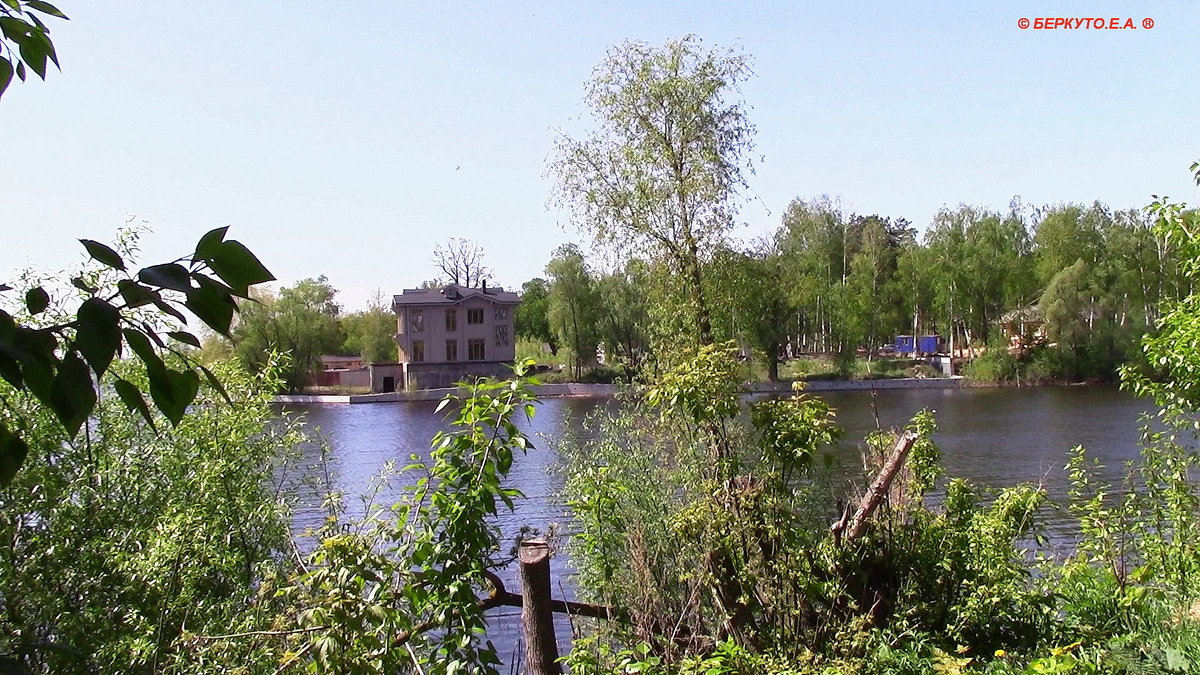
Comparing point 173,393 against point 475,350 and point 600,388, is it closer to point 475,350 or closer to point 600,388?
point 600,388

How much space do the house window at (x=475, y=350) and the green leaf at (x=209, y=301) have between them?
57.0 metres

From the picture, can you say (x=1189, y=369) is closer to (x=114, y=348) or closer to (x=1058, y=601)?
(x=1058, y=601)

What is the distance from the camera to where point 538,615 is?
17.7 feet

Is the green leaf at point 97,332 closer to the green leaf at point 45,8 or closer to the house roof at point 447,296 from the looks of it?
the green leaf at point 45,8

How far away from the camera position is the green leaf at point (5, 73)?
1120 millimetres

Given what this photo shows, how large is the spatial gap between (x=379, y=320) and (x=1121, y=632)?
6159 centimetres

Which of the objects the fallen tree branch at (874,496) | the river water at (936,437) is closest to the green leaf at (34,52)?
the fallen tree branch at (874,496)

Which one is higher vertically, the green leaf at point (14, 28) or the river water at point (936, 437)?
the green leaf at point (14, 28)

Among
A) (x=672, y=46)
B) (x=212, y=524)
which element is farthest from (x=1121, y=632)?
(x=672, y=46)

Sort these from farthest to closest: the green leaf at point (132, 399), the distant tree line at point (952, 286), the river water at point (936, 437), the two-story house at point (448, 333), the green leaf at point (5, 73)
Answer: the two-story house at point (448, 333) < the distant tree line at point (952, 286) < the river water at point (936, 437) < the green leaf at point (5, 73) < the green leaf at point (132, 399)

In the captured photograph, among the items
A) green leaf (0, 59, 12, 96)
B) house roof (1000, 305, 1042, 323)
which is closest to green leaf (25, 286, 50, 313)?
green leaf (0, 59, 12, 96)

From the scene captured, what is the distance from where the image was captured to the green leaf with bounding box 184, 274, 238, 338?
94 centimetres

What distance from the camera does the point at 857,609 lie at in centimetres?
671

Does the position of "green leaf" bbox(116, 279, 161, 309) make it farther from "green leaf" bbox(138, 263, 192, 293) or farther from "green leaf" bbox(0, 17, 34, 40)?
"green leaf" bbox(0, 17, 34, 40)
